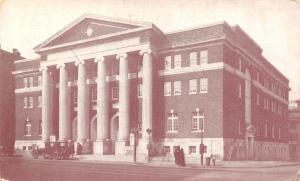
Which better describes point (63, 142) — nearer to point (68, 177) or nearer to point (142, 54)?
point (142, 54)

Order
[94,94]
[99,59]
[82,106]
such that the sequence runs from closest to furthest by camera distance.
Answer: [82,106]
[99,59]
[94,94]

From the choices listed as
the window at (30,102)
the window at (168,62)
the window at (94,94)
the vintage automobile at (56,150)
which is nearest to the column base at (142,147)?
the vintage automobile at (56,150)

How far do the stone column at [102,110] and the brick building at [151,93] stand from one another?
5 centimetres

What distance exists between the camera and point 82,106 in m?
23.4

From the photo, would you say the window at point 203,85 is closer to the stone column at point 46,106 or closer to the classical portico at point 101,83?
the classical portico at point 101,83

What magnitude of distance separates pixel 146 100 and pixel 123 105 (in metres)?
1.99

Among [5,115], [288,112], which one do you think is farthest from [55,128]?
[288,112]

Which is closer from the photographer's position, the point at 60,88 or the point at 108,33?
the point at 60,88

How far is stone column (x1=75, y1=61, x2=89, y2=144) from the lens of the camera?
2151 cm

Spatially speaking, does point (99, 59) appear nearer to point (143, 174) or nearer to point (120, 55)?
point (120, 55)

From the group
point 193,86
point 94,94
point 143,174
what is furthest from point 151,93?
point 143,174

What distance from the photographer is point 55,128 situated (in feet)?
73.9

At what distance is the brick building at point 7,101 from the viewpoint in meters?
15.6

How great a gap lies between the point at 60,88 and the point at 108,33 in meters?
3.69
